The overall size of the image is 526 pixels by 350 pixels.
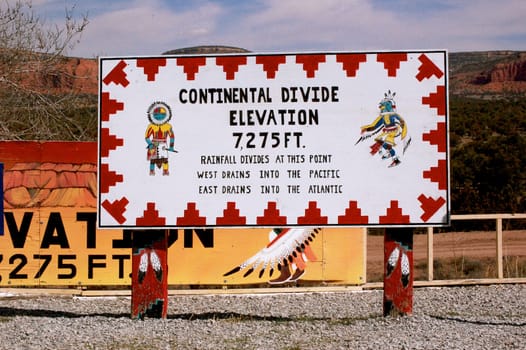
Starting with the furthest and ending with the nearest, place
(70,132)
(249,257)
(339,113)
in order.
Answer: (70,132) < (249,257) < (339,113)

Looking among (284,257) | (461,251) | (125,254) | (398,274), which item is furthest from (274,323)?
(461,251)

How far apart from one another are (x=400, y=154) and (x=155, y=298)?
3.47 m

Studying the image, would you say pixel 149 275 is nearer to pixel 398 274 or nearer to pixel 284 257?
pixel 398 274

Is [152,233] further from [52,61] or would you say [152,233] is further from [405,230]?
[52,61]

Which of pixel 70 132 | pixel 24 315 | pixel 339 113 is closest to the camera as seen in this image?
pixel 339 113

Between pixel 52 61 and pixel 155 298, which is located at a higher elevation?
pixel 52 61

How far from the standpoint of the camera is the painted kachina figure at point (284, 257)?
1352cm

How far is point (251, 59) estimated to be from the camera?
33.2ft

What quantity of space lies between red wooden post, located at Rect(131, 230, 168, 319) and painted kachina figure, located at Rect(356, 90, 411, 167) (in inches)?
110

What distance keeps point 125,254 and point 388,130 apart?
5.23 meters

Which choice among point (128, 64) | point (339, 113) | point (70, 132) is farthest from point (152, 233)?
point (70, 132)

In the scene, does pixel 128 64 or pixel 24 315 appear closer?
pixel 128 64

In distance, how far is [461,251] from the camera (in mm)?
23891

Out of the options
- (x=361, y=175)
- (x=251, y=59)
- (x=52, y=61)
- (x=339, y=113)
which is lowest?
(x=361, y=175)
